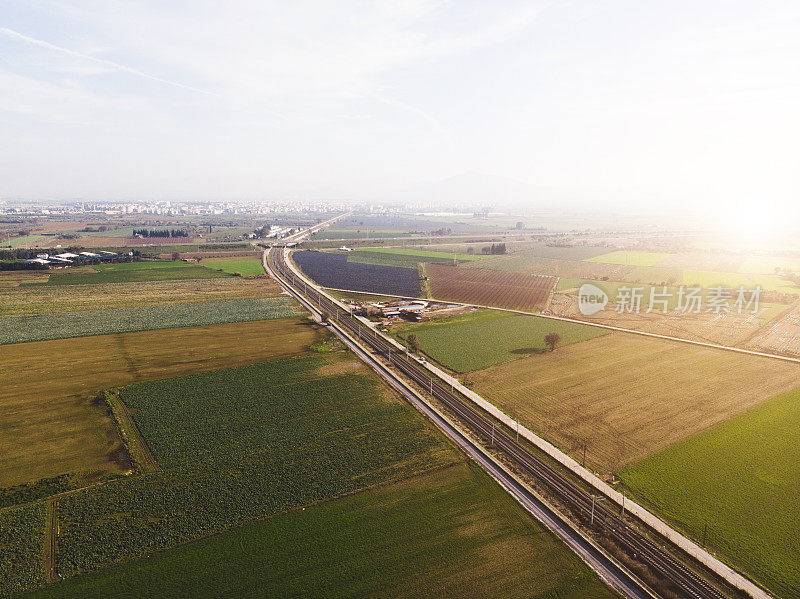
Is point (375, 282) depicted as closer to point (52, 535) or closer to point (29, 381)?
point (29, 381)

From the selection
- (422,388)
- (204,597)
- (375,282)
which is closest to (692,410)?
(422,388)

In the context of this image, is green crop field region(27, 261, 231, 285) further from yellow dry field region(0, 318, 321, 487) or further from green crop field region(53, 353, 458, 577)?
green crop field region(53, 353, 458, 577)

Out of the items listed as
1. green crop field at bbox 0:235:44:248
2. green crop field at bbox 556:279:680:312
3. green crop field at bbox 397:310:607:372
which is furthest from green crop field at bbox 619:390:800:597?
green crop field at bbox 0:235:44:248

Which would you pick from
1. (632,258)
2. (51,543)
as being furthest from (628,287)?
(51,543)

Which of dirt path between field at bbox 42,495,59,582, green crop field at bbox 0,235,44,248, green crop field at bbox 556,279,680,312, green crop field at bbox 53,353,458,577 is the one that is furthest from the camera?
green crop field at bbox 0,235,44,248

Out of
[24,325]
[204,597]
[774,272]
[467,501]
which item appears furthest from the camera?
[774,272]

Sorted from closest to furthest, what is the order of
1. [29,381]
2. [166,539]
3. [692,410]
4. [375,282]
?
[166,539] < [692,410] < [29,381] < [375,282]

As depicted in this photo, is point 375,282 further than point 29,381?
Yes
